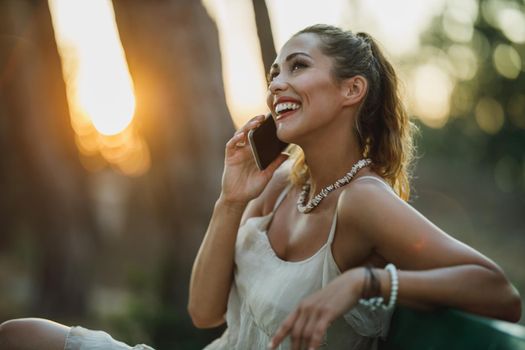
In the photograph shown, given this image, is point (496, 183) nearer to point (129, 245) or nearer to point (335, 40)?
point (129, 245)

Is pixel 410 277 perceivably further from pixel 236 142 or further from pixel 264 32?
pixel 264 32

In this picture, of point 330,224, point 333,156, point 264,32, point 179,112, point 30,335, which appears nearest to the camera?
point 30,335

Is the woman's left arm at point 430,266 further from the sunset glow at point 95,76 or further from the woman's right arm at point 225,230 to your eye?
the sunset glow at point 95,76

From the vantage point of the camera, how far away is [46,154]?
12.0 metres

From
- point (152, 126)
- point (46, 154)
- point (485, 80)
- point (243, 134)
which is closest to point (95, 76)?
point (46, 154)

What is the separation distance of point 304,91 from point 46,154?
10.1 m

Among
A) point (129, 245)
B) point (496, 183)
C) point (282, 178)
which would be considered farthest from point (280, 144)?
point (496, 183)

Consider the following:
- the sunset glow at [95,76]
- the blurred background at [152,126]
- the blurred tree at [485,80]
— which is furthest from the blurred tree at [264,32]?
the blurred tree at [485,80]

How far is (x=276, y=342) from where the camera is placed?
190cm

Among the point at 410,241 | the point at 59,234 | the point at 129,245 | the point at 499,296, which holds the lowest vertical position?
the point at 129,245

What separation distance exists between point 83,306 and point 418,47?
2516 centimetres

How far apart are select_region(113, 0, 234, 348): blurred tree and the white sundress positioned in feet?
9.99

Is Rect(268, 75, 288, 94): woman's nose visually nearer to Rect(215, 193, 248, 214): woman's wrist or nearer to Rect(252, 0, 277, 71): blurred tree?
Rect(215, 193, 248, 214): woman's wrist

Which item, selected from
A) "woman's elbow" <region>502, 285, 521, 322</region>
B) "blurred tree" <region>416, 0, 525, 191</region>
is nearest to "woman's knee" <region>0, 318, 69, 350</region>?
"woman's elbow" <region>502, 285, 521, 322</region>
